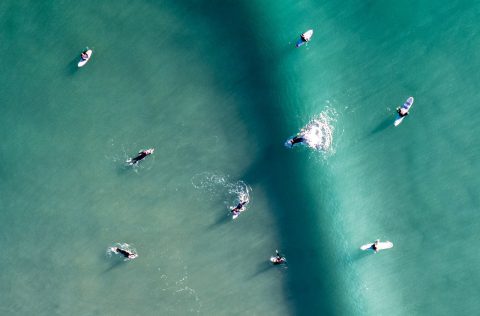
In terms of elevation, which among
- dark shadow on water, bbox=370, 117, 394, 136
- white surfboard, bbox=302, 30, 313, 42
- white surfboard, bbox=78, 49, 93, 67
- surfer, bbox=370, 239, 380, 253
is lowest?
surfer, bbox=370, 239, 380, 253

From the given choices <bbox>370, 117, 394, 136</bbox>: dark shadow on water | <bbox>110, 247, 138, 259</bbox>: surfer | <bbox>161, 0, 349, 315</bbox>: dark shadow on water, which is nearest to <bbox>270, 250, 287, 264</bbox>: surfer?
<bbox>161, 0, 349, 315</bbox>: dark shadow on water

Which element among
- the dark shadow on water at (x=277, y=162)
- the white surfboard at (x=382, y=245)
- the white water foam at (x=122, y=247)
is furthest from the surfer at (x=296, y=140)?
the white water foam at (x=122, y=247)

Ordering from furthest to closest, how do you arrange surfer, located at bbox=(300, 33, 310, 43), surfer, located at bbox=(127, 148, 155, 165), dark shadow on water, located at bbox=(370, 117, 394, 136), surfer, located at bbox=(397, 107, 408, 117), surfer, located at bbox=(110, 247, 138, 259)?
1. surfer, located at bbox=(110, 247, 138, 259)
2. surfer, located at bbox=(127, 148, 155, 165)
3. dark shadow on water, located at bbox=(370, 117, 394, 136)
4. surfer, located at bbox=(397, 107, 408, 117)
5. surfer, located at bbox=(300, 33, 310, 43)

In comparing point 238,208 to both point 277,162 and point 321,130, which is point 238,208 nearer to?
point 277,162

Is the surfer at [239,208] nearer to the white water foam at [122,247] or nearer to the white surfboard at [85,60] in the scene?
the white water foam at [122,247]

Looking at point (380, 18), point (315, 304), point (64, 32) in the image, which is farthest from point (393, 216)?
point (64, 32)

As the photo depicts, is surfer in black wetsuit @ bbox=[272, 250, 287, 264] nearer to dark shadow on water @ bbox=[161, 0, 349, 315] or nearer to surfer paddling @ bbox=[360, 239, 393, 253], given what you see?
dark shadow on water @ bbox=[161, 0, 349, 315]
